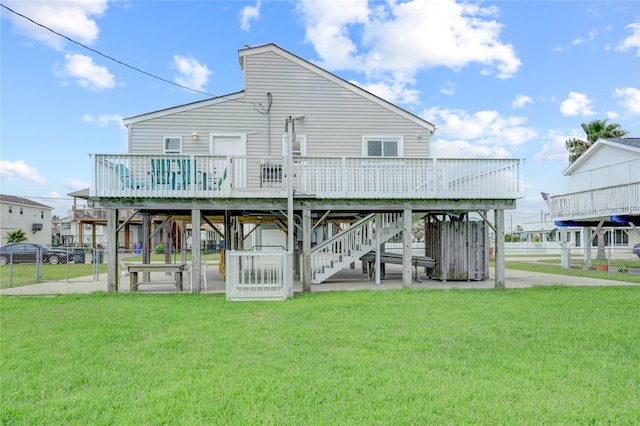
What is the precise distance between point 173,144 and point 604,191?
17354 mm

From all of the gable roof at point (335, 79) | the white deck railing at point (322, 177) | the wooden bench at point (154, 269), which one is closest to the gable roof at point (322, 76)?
the gable roof at point (335, 79)

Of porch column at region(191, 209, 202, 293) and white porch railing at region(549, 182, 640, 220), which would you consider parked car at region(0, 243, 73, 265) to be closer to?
porch column at region(191, 209, 202, 293)

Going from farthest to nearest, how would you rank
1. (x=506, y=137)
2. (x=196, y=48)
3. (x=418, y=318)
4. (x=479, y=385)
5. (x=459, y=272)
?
(x=506, y=137), (x=196, y=48), (x=459, y=272), (x=418, y=318), (x=479, y=385)

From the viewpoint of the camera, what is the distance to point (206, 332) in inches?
244

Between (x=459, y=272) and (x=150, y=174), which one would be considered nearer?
(x=150, y=174)

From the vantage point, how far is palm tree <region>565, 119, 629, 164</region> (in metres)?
30.0

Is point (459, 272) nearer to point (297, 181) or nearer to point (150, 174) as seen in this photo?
point (297, 181)

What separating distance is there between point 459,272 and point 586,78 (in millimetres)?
9454

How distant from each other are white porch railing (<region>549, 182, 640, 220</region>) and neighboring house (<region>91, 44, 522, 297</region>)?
26.8 ft

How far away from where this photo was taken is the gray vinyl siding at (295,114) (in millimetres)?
13742

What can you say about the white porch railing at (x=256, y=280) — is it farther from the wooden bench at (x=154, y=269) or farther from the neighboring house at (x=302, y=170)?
the wooden bench at (x=154, y=269)

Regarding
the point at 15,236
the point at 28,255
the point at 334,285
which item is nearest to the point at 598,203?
the point at 334,285

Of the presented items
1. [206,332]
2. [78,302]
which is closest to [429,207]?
[206,332]

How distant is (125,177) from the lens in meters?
10.4
